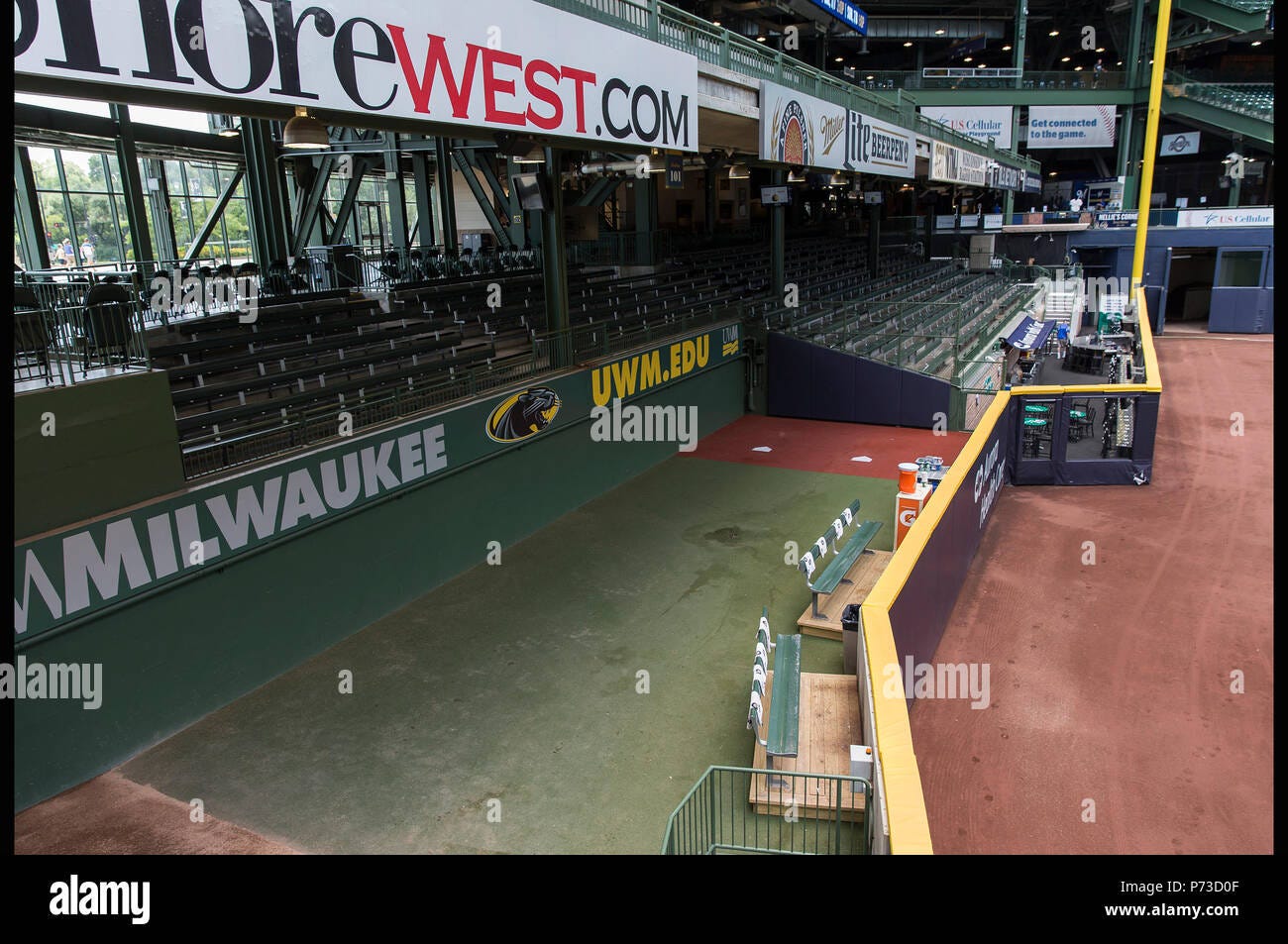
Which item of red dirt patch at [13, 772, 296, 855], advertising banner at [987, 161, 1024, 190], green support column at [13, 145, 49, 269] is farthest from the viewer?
advertising banner at [987, 161, 1024, 190]

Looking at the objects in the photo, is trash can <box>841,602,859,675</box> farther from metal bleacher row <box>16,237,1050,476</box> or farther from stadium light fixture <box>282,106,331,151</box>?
stadium light fixture <box>282,106,331,151</box>

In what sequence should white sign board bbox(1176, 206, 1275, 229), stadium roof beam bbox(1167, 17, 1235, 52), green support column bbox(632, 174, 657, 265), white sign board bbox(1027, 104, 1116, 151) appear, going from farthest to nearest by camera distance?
white sign board bbox(1027, 104, 1116, 151)
stadium roof beam bbox(1167, 17, 1235, 52)
white sign board bbox(1176, 206, 1275, 229)
green support column bbox(632, 174, 657, 265)

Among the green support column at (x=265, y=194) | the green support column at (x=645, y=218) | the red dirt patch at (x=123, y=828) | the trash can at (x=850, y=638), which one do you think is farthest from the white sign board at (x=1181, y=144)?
the red dirt patch at (x=123, y=828)

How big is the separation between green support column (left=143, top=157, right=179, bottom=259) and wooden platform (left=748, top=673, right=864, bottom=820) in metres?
23.4

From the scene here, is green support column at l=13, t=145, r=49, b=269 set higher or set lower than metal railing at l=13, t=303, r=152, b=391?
higher

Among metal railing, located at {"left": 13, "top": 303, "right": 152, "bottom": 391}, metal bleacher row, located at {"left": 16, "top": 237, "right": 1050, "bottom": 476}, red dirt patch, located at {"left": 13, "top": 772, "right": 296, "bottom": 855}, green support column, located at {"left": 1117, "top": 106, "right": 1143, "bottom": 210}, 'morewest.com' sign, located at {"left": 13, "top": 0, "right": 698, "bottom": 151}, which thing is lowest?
red dirt patch, located at {"left": 13, "top": 772, "right": 296, "bottom": 855}

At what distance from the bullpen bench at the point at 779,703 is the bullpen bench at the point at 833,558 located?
159 centimetres

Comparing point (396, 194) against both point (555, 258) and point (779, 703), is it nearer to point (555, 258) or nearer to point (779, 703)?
point (555, 258)

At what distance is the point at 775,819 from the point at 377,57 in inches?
261

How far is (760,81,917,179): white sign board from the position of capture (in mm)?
12906

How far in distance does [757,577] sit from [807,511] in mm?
2887

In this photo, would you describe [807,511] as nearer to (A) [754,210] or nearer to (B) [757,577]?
(B) [757,577]

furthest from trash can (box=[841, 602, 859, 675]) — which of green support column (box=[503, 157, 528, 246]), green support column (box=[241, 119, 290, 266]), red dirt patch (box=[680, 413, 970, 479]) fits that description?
green support column (box=[503, 157, 528, 246])
